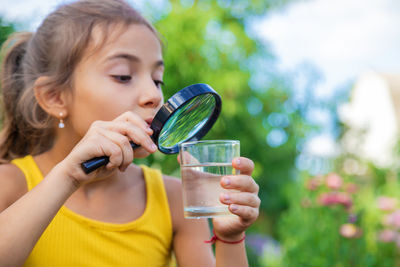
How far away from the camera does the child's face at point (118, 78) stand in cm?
173

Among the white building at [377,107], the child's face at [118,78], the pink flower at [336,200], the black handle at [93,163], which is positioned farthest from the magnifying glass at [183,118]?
the white building at [377,107]

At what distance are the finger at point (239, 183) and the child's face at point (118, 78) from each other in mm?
502

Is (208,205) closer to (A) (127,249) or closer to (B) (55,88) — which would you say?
(A) (127,249)

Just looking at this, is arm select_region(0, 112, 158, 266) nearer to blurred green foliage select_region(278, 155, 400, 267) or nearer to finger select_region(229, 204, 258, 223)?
finger select_region(229, 204, 258, 223)

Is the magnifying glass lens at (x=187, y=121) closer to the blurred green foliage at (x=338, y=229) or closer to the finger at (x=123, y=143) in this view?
the finger at (x=123, y=143)

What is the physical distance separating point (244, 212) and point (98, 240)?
687 mm

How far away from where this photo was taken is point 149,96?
67.7 inches

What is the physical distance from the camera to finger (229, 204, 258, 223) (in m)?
1.43

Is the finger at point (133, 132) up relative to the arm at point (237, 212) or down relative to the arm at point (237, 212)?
up

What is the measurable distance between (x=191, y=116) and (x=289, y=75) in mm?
10822

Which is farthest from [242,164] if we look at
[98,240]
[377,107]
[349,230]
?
[377,107]

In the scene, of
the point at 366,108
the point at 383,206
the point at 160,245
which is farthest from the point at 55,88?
the point at 366,108

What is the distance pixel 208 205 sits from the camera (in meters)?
1.41

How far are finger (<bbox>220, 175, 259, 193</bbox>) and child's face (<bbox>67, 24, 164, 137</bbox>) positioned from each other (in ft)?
1.65
